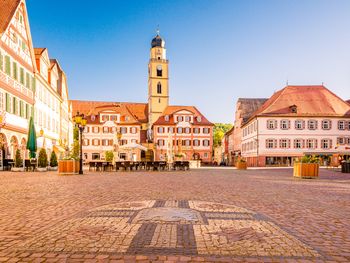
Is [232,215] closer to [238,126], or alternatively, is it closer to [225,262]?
[225,262]

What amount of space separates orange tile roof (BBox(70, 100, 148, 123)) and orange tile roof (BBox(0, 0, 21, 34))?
137 ft

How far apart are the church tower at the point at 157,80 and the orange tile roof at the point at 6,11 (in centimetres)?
4579

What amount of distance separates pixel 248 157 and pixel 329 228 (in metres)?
56.1

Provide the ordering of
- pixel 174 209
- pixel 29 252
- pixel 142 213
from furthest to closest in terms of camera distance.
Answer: pixel 174 209 < pixel 142 213 < pixel 29 252

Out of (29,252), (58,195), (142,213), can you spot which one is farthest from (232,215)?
(58,195)

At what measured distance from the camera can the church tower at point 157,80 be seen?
248 feet

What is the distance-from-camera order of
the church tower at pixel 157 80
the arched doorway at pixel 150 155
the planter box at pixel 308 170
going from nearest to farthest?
the planter box at pixel 308 170 → the arched doorway at pixel 150 155 → the church tower at pixel 157 80

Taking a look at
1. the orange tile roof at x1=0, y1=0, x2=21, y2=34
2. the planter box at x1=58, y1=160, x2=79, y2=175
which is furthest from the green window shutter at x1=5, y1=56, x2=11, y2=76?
the planter box at x1=58, y1=160, x2=79, y2=175

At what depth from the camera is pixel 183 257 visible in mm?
4242

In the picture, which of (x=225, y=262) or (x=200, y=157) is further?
(x=200, y=157)

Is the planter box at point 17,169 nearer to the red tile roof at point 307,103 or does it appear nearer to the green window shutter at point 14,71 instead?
the green window shutter at point 14,71

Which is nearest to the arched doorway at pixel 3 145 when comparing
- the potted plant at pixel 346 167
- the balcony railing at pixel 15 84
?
the balcony railing at pixel 15 84

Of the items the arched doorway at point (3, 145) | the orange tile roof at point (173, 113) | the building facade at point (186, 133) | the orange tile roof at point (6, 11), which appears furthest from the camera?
the orange tile roof at point (173, 113)

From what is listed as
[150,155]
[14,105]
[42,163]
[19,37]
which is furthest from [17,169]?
[150,155]
